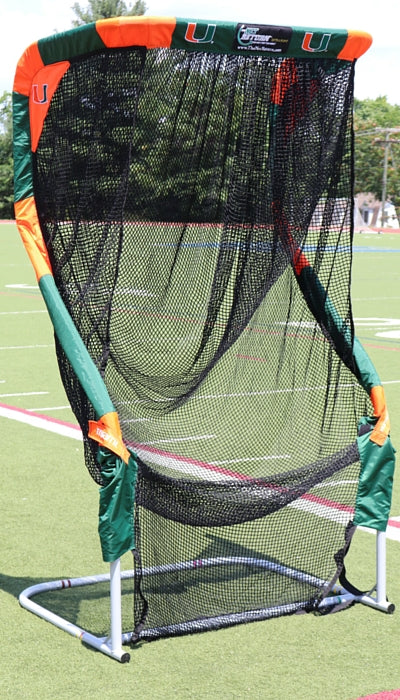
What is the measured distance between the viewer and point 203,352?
5.41 metres

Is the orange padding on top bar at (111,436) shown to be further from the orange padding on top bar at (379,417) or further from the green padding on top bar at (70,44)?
the green padding on top bar at (70,44)

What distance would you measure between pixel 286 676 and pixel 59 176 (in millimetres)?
2340

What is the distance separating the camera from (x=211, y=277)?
5.28 meters

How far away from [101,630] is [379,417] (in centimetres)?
163

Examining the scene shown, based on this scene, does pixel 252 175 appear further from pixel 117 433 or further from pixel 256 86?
pixel 117 433

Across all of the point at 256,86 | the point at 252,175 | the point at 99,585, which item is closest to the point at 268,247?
the point at 252,175

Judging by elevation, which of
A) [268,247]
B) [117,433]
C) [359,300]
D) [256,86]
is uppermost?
[256,86]

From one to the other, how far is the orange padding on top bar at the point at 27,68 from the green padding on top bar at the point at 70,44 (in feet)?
0.10

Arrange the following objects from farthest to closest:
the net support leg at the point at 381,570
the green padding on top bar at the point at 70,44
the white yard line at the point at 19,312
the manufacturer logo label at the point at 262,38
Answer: the white yard line at the point at 19,312 → the net support leg at the point at 381,570 → the manufacturer logo label at the point at 262,38 → the green padding on top bar at the point at 70,44

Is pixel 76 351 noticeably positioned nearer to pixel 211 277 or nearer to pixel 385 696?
pixel 211 277

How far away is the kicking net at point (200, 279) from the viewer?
4.74m

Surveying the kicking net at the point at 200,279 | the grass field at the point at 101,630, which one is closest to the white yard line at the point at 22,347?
the grass field at the point at 101,630

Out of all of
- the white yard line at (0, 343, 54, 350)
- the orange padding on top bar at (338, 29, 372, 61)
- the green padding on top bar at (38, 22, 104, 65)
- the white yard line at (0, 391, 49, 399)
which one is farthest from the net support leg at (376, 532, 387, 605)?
the white yard line at (0, 343, 54, 350)

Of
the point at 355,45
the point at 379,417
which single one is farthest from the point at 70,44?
the point at 379,417
